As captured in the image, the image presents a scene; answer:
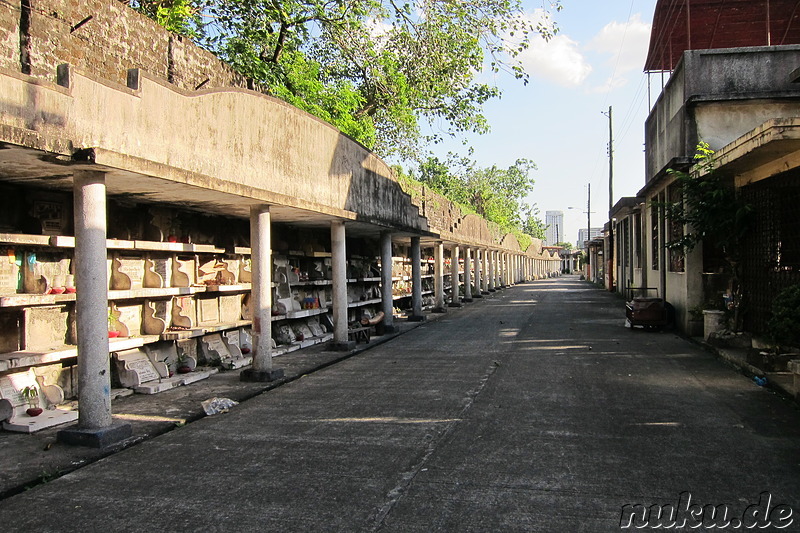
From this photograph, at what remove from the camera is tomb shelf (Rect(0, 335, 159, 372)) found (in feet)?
19.6

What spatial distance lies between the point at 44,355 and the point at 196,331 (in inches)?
102

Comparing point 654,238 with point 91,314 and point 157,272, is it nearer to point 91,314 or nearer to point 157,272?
point 157,272

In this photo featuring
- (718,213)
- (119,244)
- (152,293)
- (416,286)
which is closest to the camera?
(119,244)

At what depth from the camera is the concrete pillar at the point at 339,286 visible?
11555mm

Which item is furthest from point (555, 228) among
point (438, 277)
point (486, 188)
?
point (438, 277)

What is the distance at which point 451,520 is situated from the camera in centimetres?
381

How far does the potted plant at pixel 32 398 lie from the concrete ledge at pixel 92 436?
0.90m

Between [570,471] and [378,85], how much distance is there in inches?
519

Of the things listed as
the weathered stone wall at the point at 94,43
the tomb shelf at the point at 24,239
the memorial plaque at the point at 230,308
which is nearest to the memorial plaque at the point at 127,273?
the tomb shelf at the point at 24,239

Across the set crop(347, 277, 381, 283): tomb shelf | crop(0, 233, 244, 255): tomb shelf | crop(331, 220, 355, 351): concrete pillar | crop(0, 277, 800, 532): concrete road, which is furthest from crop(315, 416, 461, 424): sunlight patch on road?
crop(347, 277, 381, 283): tomb shelf

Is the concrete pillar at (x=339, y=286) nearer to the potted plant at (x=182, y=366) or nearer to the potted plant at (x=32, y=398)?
the potted plant at (x=182, y=366)

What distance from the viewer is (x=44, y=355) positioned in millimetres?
6309

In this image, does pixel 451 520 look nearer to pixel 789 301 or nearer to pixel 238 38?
pixel 789 301

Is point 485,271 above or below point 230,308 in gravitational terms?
above
